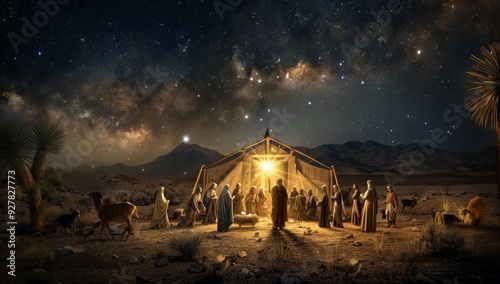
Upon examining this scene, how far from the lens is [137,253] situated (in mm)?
10539

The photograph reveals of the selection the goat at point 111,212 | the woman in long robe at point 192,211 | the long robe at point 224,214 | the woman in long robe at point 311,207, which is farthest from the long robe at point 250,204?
the goat at point 111,212

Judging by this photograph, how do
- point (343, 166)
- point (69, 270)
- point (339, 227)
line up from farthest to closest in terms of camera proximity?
point (343, 166) → point (339, 227) → point (69, 270)

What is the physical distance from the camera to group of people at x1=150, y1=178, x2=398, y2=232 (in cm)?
1507

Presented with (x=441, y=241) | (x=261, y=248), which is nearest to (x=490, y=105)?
(x=441, y=241)

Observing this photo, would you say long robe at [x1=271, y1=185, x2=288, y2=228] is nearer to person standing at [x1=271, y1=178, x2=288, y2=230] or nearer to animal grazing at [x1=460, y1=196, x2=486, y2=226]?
person standing at [x1=271, y1=178, x2=288, y2=230]

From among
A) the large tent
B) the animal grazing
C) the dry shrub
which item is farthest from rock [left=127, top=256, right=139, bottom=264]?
the animal grazing

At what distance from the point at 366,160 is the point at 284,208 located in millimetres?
84154

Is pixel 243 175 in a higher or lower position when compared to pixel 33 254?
higher

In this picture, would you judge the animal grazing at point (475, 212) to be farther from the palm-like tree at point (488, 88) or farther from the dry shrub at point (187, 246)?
the dry shrub at point (187, 246)

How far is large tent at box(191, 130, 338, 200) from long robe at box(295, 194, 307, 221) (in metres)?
1.18

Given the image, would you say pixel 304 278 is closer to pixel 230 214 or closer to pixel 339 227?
pixel 230 214

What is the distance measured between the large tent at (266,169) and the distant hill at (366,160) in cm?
5704

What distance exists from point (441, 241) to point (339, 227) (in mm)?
6054

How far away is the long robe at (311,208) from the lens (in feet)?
→ 61.4
